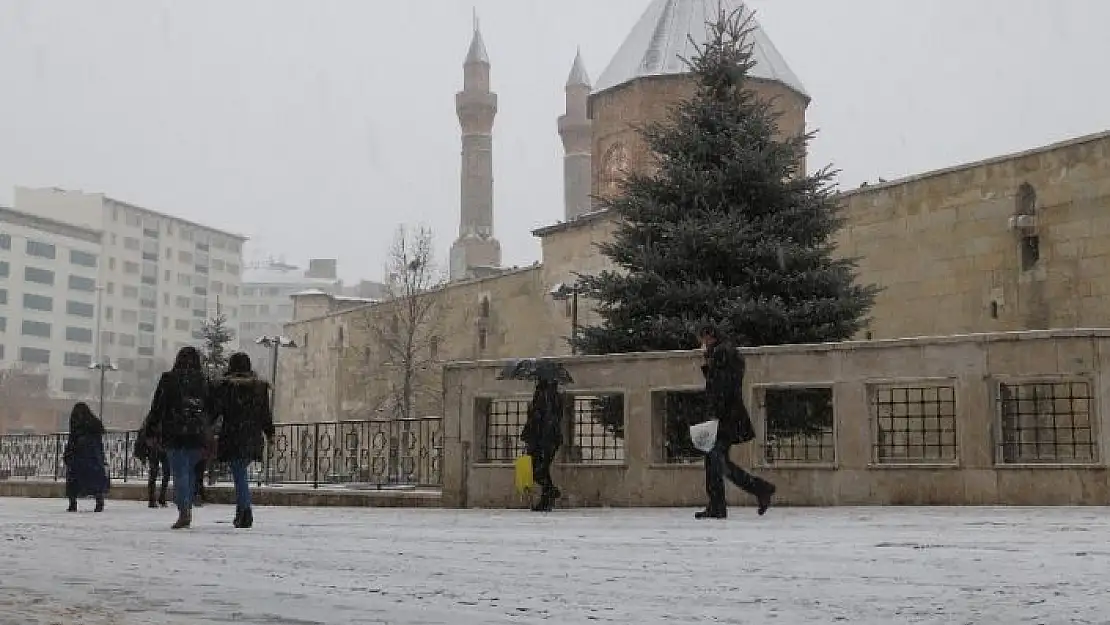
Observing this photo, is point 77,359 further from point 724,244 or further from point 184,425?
point 184,425

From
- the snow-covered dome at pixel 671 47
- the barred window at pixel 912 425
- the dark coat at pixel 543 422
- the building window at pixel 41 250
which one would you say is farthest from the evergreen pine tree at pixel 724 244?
the building window at pixel 41 250

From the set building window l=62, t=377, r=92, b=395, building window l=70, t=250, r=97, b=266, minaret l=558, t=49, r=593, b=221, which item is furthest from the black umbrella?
building window l=70, t=250, r=97, b=266

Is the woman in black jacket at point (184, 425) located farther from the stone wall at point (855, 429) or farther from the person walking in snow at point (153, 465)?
the person walking in snow at point (153, 465)

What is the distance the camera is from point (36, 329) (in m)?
87.0

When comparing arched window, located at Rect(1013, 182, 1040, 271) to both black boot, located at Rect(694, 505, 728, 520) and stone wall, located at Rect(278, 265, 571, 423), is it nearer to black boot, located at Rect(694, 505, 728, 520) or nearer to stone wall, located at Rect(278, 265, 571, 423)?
black boot, located at Rect(694, 505, 728, 520)

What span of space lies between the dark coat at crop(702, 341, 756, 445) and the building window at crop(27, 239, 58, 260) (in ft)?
277

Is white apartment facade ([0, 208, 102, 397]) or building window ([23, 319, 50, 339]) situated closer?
white apartment facade ([0, 208, 102, 397])

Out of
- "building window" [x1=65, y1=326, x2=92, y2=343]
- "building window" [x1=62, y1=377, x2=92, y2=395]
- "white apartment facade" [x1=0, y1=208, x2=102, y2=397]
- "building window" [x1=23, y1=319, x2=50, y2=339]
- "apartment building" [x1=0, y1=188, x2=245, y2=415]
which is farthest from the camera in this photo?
"building window" [x1=65, y1=326, x2=92, y2=343]

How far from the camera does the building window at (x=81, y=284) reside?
9025 centimetres

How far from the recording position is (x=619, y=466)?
505 inches

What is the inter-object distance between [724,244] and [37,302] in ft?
268

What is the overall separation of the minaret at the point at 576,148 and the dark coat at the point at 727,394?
153 feet

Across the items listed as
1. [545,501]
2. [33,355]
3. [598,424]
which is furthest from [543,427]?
[33,355]

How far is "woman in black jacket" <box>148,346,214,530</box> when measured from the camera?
34.8 feet
